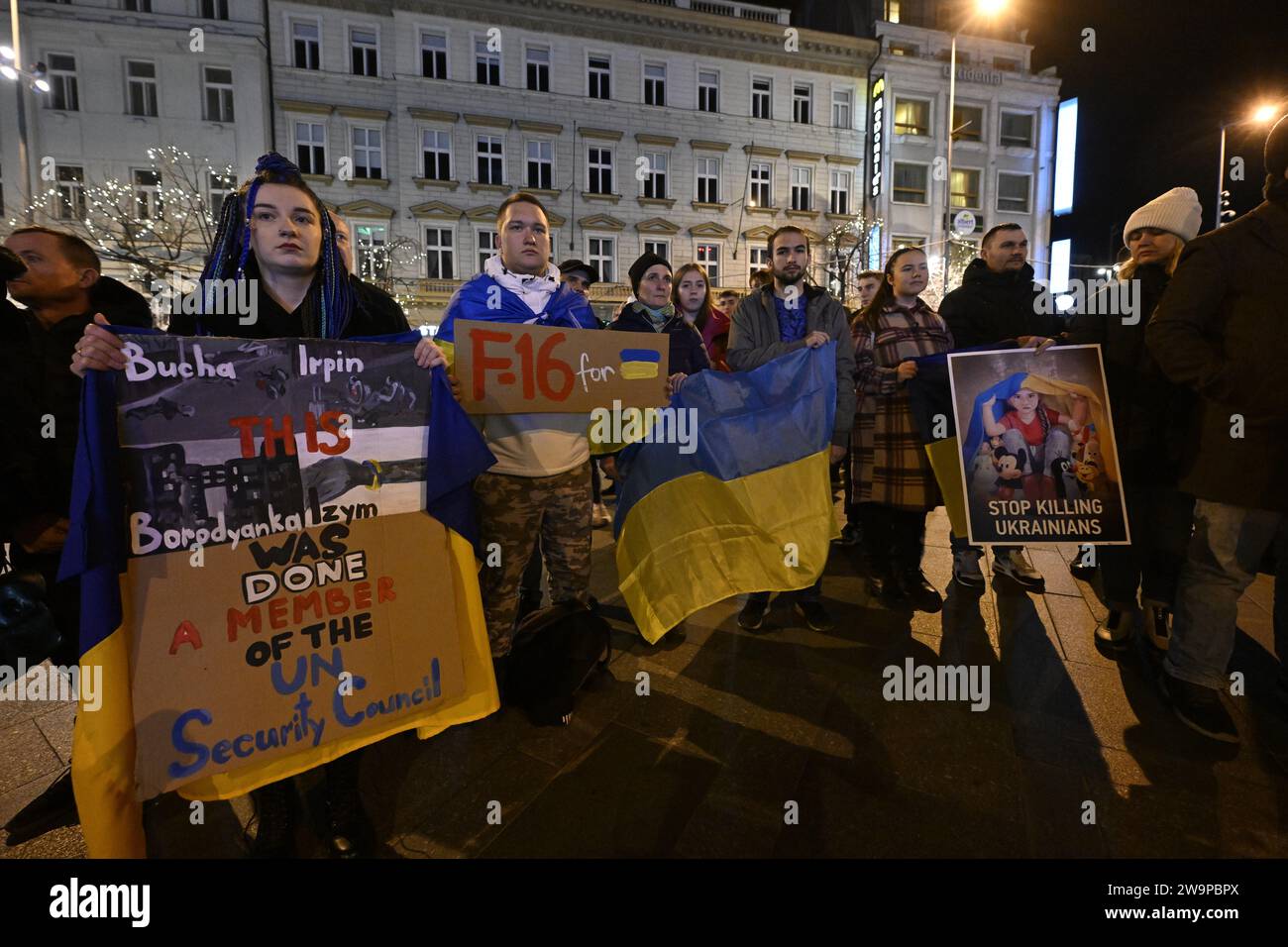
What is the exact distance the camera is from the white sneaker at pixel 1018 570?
4035 mm

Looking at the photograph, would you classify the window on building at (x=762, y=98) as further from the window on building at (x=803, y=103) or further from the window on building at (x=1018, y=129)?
the window on building at (x=1018, y=129)

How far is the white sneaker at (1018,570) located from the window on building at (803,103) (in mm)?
23517

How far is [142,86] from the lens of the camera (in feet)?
59.2

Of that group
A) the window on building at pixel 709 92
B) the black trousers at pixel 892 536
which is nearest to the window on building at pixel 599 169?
the window on building at pixel 709 92

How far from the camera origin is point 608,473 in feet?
11.3

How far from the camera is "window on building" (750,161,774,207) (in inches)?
882

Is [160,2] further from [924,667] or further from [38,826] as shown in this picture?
[924,667]

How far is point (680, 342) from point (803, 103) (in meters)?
24.3

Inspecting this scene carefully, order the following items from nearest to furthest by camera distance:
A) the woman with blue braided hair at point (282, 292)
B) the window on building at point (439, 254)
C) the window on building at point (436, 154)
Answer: the woman with blue braided hair at point (282, 292), the window on building at point (436, 154), the window on building at point (439, 254)

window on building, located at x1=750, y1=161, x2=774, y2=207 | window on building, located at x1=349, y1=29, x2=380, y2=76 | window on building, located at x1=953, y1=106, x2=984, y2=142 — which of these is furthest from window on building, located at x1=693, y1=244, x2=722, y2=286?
window on building, located at x1=953, y1=106, x2=984, y2=142

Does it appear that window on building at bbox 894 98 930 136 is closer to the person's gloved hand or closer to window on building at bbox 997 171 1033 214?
window on building at bbox 997 171 1033 214

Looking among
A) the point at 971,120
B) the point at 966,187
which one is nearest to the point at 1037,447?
the point at 966,187

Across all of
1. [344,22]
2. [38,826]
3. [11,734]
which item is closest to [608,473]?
[38,826]

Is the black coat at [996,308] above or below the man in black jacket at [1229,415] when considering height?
above
